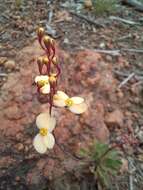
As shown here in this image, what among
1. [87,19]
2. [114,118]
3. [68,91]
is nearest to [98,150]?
[114,118]

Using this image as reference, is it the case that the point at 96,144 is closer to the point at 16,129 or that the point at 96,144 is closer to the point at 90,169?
the point at 90,169

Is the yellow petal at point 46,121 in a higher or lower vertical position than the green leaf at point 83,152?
higher

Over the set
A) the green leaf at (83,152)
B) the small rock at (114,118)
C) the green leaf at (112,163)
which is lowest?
the small rock at (114,118)

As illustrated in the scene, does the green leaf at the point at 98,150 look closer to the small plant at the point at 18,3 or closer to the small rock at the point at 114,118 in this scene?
the small rock at the point at 114,118

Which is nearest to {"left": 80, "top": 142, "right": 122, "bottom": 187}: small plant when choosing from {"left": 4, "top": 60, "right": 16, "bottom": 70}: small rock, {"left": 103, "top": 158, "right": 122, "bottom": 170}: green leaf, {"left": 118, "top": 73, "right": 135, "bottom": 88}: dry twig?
{"left": 103, "top": 158, "right": 122, "bottom": 170}: green leaf

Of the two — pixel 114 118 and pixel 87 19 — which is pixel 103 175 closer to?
pixel 114 118

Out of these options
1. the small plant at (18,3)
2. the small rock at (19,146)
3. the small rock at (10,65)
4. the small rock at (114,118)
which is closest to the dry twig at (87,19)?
the small plant at (18,3)

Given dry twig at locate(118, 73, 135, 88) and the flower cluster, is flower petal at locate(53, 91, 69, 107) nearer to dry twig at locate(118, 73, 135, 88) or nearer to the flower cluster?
the flower cluster
